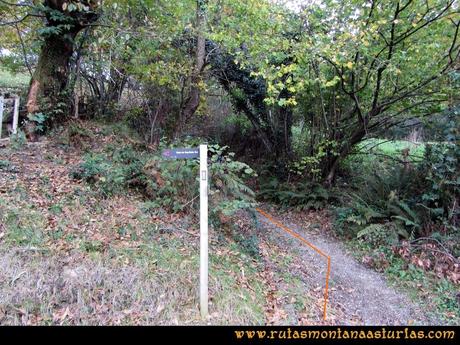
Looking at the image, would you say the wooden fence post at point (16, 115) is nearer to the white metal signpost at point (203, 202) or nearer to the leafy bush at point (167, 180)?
the leafy bush at point (167, 180)

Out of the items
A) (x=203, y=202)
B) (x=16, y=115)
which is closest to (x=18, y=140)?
(x=16, y=115)

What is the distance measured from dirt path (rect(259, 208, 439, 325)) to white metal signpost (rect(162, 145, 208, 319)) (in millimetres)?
1922

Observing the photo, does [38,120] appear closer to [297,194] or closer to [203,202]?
[203,202]

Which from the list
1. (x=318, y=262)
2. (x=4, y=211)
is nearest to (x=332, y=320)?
(x=318, y=262)

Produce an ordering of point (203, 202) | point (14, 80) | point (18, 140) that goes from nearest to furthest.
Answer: point (203, 202) < point (18, 140) < point (14, 80)

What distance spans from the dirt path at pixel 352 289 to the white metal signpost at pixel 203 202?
6.31 ft

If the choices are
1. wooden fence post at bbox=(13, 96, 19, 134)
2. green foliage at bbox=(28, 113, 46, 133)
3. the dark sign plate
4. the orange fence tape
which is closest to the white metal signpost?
the dark sign plate

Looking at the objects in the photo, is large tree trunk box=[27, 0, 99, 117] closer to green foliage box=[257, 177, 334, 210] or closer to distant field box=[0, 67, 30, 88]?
distant field box=[0, 67, 30, 88]

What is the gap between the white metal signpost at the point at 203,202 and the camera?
3.29m

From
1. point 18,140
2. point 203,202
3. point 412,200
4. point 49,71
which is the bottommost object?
point 412,200

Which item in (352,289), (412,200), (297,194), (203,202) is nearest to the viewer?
(203,202)

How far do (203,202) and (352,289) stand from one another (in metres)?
3.39

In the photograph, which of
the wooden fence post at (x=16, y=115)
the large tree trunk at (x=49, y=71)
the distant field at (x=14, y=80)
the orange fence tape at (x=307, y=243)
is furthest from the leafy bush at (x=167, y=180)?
the distant field at (x=14, y=80)

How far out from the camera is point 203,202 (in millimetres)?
3295
